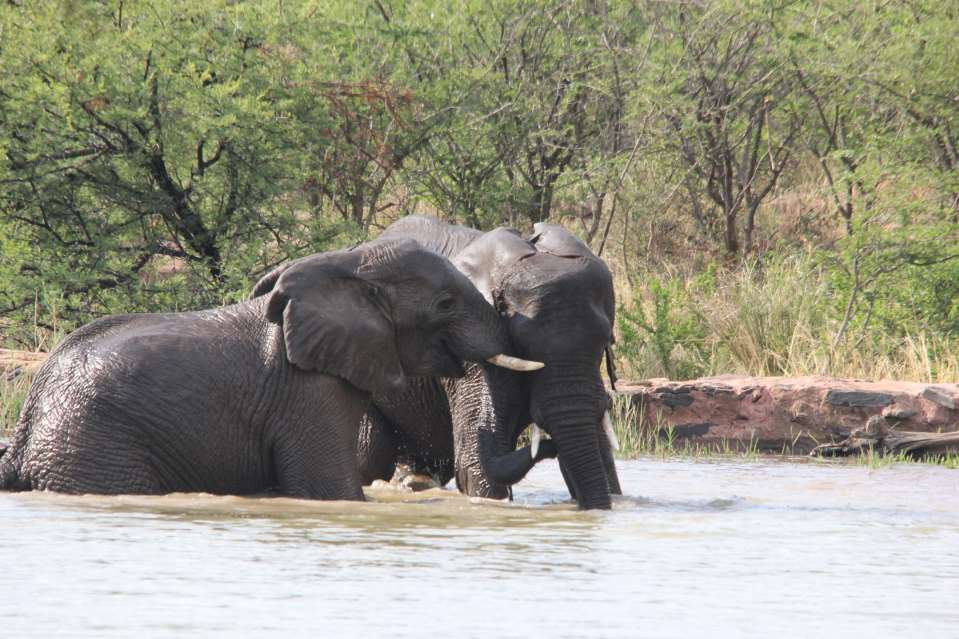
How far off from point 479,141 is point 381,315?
11.8 meters

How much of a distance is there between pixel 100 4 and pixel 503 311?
10829 mm

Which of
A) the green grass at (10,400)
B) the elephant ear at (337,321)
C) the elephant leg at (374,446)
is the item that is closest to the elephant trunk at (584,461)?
the elephant ear at (337,321)

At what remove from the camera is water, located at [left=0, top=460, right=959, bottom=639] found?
5410mm

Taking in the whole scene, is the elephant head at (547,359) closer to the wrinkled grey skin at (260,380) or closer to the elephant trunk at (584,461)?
the elephant trunk at (584,461)

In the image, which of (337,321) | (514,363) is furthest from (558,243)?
(337,321)

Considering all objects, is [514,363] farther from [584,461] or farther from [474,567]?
[474,567]

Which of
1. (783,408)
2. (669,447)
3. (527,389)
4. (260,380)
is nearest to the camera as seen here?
(260,380)

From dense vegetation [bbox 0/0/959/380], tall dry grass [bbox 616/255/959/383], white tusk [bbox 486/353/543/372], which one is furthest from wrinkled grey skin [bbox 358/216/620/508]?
dense vegetation [bbox 0/0/959/380]

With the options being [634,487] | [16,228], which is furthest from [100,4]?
[634,487]

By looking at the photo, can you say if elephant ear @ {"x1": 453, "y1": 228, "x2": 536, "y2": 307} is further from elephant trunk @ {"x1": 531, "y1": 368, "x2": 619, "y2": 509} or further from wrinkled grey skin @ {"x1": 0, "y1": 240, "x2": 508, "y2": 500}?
elephant trunk @ {"x1": 531, "y1": 368, "x2": 619, "y2": 509}

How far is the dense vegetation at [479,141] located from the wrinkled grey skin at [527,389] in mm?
6698

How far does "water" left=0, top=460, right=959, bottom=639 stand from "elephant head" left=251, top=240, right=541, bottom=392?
0.79 m

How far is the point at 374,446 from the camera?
9.82 meters

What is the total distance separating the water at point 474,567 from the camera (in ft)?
17.7
